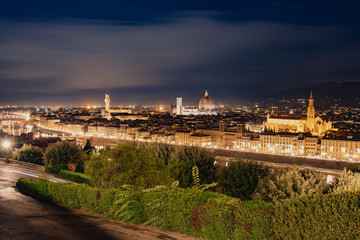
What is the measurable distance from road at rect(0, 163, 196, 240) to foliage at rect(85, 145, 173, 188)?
125 cm

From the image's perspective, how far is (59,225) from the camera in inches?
256

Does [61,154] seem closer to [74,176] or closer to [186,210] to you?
[74,176]

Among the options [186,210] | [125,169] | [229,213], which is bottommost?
[186,210]

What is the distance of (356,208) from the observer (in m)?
4.27

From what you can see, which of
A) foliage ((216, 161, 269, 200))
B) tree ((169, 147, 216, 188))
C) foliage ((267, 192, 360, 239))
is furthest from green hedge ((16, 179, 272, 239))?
tree ((169, 147, 216, 188))

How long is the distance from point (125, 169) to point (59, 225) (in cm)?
269

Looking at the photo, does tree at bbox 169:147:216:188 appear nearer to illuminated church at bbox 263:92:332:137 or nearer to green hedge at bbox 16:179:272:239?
green hedge at bbox 16:179:272:239

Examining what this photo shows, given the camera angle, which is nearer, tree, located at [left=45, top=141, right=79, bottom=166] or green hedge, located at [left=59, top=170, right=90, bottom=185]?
green hedge, located at [left=59, top=170, right=90, bottom=185]

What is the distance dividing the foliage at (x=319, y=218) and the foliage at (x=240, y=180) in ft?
27.9

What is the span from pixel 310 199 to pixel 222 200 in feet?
4.72

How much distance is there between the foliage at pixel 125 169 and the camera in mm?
8828

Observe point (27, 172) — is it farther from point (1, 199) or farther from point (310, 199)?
point (310, 199)

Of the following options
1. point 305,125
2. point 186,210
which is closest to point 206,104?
point 305,125

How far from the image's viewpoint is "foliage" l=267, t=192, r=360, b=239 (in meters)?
4.30
